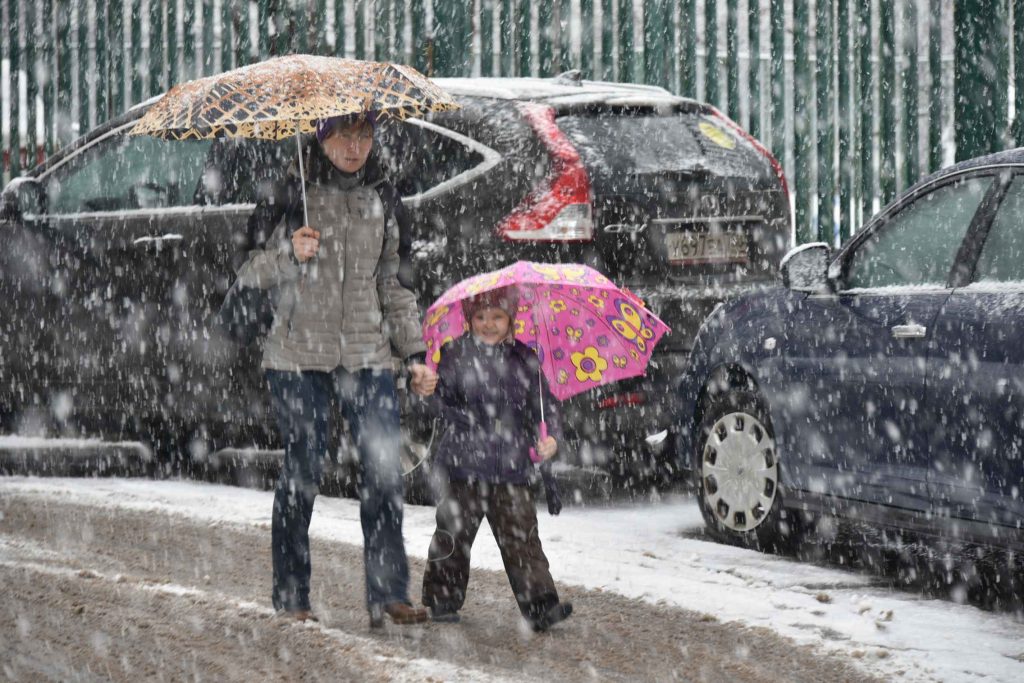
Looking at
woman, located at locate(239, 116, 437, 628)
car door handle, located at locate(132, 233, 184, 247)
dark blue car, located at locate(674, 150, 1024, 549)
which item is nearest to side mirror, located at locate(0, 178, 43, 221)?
car door handle, located at locate(132, 233, 184, 247)

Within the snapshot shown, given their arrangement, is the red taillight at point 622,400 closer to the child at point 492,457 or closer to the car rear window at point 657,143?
the car rear window at point 657,143

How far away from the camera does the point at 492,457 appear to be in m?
5.59

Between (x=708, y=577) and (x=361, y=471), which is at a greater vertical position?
(x=361, y=471)

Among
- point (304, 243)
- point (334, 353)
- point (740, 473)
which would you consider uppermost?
point (304, 243)

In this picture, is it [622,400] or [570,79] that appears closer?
[622,400]

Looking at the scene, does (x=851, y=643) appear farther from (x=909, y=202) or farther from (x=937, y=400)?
(x=909, y=202)

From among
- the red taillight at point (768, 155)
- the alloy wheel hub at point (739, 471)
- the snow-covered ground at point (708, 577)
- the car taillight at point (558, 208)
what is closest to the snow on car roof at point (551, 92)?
the red taillight at point (768, 155)

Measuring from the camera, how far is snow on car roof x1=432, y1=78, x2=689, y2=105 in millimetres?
8141

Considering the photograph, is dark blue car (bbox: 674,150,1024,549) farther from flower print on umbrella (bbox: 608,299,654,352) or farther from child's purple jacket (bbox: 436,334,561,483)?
child's purple jacket (bbox: 436,334,561,483)

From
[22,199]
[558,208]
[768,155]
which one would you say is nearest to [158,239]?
[22,199]

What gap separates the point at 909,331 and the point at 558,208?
192cm

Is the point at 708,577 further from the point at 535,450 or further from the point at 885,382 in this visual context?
the point at 535,450

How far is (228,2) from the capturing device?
14.2 meters

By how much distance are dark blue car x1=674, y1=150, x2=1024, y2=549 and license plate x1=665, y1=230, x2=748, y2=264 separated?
1.34 ft
